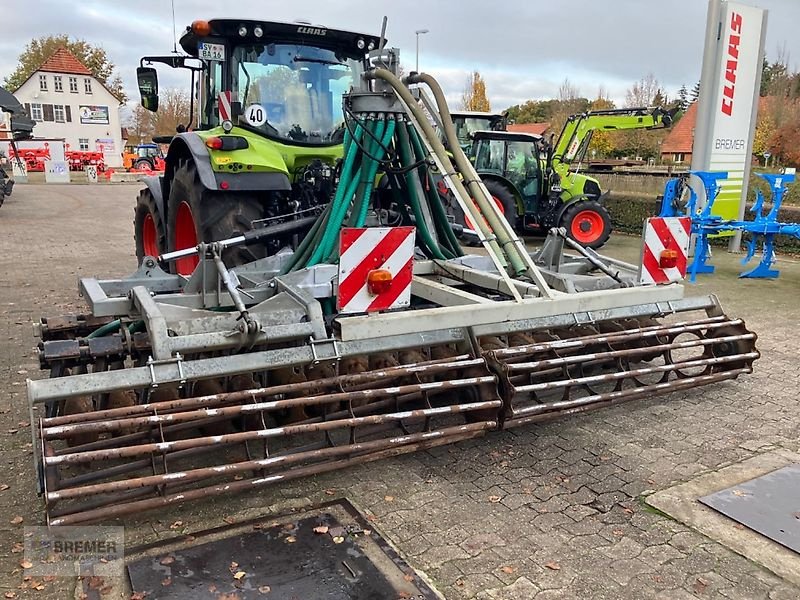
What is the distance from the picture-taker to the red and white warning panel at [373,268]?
3240 millimetres

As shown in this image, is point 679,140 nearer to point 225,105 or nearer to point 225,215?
point 225,105

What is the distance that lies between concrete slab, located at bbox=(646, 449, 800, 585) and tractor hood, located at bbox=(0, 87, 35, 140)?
15978 millimetres

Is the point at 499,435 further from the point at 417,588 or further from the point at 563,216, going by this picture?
the point at 563,216

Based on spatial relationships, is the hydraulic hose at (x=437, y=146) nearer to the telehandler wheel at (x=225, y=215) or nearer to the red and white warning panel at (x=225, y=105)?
the telehandler wheel at (x=225, y=215)

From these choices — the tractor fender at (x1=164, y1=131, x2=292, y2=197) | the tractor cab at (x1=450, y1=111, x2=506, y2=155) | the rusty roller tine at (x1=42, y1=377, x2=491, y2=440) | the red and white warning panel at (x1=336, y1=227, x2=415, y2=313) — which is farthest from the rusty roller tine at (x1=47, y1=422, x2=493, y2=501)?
the tractor cab at (x1=450, y1=111, x2=506, y2=155)

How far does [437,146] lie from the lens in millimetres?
3824

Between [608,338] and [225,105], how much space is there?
11.1 ft

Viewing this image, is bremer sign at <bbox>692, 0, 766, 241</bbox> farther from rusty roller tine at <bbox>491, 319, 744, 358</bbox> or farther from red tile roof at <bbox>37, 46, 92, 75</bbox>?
red tile roof at <bbox>37, 46, 92, 75</bbox>

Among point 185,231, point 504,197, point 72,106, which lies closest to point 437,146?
point 185,231

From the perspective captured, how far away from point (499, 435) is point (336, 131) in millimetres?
2977

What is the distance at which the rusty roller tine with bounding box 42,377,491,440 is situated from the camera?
8.58ft

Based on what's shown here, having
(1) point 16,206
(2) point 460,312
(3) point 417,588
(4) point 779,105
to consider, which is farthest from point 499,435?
(4) point 779,105

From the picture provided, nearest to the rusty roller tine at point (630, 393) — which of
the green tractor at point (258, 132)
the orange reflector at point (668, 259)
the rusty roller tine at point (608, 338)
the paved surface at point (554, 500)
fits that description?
the paved surface at point (554, 500)

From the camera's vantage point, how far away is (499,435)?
373 cm
